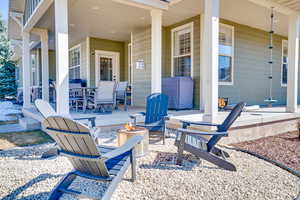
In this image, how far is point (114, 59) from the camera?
32.7 ft

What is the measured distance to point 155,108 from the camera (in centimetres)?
404

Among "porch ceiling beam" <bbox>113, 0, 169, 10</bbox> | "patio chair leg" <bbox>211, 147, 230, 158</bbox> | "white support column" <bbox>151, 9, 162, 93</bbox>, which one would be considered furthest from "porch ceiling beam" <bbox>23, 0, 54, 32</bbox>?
"patio chair leg" <bbox>211, 147, 230, 158</bbox>

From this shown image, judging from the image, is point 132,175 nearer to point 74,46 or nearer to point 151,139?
point 151,139

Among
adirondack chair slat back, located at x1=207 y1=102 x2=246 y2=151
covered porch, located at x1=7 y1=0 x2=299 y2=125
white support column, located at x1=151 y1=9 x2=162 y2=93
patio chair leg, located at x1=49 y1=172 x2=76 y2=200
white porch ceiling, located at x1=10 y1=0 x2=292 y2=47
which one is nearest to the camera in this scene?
patio chair leg, located at x1=49 y1=172 x2=76 y2=200

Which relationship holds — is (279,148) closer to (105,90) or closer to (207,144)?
(207,144)

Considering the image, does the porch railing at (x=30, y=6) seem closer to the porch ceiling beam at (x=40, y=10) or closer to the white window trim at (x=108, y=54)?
the porch ceiling beam at (x=40, y=10)

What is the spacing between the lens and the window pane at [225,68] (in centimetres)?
695

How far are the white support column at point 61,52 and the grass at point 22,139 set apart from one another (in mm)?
703

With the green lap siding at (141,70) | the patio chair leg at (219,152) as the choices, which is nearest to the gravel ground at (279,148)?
the patio chair leg at (219,152)

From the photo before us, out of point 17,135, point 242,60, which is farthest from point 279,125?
point 17,135

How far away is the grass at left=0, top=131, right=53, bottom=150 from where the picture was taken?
151 inches

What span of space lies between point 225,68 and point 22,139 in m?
6.02

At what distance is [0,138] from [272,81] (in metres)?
9.41

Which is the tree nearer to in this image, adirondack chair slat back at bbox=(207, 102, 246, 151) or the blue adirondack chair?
the blue adirondack chair
